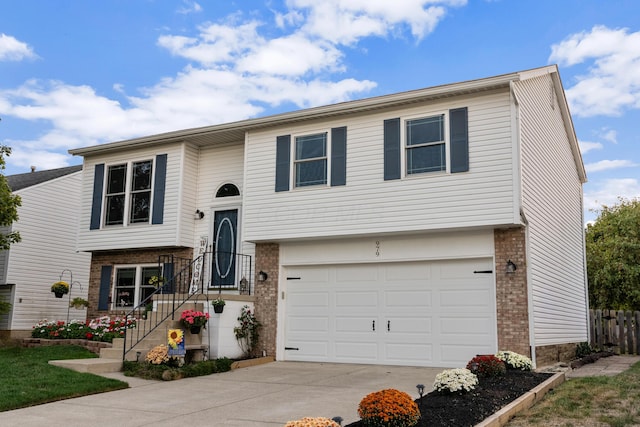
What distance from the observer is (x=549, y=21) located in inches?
564

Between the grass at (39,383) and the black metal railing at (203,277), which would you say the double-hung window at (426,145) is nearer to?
the black metal railing at (203,277)

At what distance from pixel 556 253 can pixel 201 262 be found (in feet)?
29.1

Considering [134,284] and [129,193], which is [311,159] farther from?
[134,284]

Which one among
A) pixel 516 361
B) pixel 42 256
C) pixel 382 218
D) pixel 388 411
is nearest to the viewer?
pixel 388 411

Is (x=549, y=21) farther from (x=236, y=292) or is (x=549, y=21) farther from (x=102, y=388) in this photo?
(x=102, y=388)

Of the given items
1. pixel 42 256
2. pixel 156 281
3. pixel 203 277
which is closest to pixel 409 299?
pixel 203 277

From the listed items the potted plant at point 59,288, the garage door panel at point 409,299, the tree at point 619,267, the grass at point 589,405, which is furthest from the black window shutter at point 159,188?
the tree at point 619,267

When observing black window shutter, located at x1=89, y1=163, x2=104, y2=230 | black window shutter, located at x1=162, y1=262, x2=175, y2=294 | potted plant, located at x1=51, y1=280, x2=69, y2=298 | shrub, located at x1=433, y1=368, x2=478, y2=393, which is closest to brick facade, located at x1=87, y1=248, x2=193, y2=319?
black window shutter, located at x1=162, y1=262, x2=175, y2=294

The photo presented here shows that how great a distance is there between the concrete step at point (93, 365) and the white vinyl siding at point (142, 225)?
446 centimetres

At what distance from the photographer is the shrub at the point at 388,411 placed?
585 centimetres

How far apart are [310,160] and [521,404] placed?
7.66 m

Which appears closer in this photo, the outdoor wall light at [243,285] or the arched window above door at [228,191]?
the outdoor wall light at [243,285]

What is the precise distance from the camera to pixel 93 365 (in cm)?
1084

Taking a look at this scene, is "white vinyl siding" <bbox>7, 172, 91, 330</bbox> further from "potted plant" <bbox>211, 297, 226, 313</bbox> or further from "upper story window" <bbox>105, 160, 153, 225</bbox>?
"potted plant" <bbox>211, 297, 226, 313</bbox>
